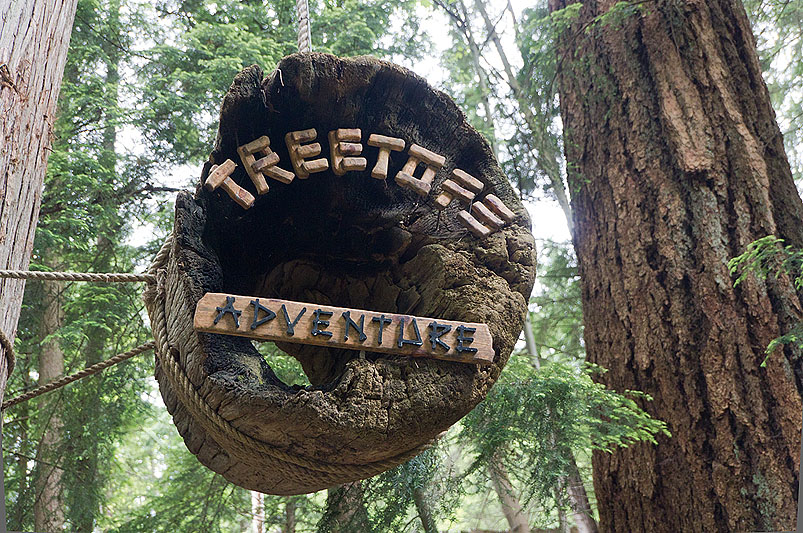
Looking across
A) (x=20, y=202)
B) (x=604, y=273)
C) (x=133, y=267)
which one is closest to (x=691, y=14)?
(x=604, y=273)

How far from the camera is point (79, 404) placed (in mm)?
3512

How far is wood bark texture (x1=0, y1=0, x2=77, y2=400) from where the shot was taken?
166 cm

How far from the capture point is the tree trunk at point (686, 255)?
219 cm

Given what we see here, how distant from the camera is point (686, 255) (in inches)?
97.6

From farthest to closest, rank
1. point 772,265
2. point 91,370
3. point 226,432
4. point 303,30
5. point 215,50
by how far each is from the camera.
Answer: point 215,50 → point 772,265 → point 303,30 → point 91,370 → point 226,432

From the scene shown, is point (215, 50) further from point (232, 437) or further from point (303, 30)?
point (232, 437)

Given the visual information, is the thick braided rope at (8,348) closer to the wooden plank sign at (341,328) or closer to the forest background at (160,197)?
the wooden plank sign at (341,328)

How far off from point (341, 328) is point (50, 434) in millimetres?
3138

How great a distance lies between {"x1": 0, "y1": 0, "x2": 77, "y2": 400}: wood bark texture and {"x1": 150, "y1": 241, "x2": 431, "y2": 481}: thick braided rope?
659 millimetres

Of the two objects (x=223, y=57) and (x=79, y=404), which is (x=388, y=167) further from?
(x=79, y=404)

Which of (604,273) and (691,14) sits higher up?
(691,14)

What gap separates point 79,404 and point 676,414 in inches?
118

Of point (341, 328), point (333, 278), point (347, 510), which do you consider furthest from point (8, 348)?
point (347, 510)

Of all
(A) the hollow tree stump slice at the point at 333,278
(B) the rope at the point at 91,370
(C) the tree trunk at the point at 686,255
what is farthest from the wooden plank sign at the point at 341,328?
(C) the tree trunk at the point at 686,255
